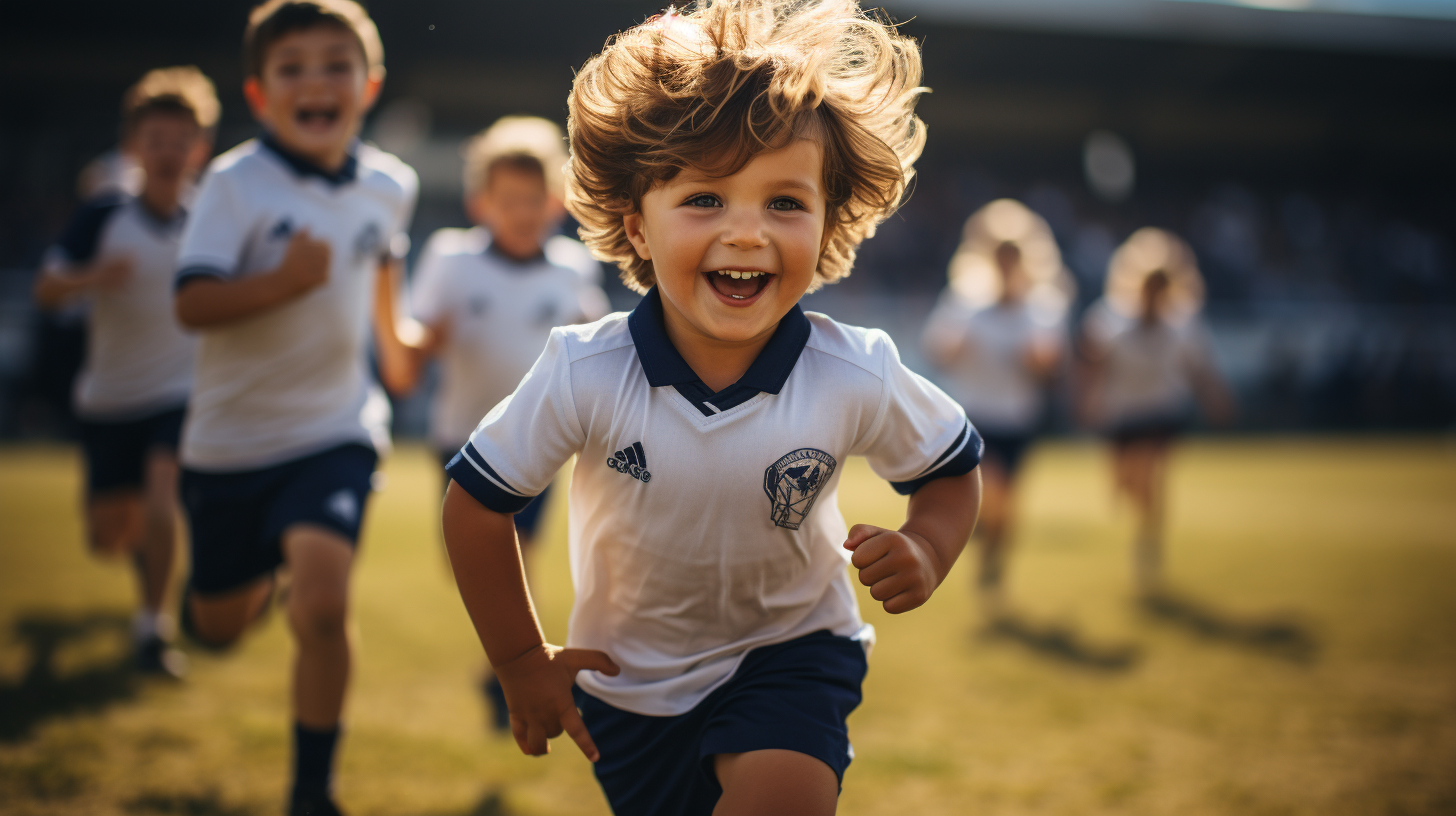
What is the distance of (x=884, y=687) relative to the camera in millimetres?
4754

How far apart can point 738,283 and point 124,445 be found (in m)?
4.03

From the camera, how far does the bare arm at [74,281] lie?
4566 millimetres

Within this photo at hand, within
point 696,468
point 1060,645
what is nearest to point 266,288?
point 696,468

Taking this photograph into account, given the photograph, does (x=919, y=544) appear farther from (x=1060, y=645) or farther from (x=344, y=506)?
(x=1060, y=645)

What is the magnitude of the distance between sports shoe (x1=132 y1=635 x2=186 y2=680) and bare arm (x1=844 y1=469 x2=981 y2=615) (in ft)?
11.9

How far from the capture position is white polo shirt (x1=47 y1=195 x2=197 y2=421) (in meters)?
4.82

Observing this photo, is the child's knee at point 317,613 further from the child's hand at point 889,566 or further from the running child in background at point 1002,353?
the running child in background at point 1002,353

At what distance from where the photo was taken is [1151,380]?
774cm

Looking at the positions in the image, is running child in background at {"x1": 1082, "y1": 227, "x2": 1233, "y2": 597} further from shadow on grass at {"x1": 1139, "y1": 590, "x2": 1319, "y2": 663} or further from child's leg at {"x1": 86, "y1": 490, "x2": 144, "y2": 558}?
child's leg at {"x1": 86, "y1": 490, "x2": 144, "y2": 558}

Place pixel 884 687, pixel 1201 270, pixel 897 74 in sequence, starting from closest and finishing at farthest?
pixel 897 74
pixel 884 687
pixel 1201 270

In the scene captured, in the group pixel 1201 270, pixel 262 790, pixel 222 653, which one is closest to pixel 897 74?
pixel 262 790

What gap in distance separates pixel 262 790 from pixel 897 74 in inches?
110

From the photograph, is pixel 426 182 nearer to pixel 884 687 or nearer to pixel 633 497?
pixel 884 687

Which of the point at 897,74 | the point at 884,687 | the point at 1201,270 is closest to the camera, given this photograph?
the point at 897,74
